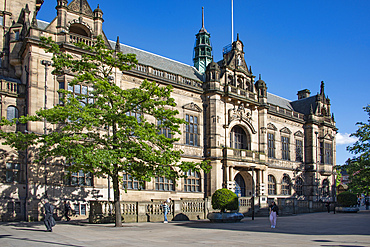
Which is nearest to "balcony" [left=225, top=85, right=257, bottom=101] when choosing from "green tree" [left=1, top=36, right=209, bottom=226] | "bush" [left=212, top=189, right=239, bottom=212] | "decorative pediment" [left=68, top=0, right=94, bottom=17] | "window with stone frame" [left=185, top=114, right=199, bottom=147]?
"window with stone frame" [left=185, top=114, right=199, bottom=147]

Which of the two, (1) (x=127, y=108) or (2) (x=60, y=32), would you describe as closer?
(1) (x=127, y=108)

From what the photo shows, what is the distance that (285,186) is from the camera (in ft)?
154

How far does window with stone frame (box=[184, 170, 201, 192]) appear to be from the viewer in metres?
35.4

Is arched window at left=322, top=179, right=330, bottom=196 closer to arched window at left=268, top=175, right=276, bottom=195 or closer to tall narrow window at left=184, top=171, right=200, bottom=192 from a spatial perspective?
arched window at left=268, top=175, right=276, bottom=195

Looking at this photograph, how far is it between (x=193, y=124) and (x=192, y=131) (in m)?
0.70

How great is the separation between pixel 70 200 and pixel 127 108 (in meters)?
9.27

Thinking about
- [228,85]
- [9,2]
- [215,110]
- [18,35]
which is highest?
[9,2]

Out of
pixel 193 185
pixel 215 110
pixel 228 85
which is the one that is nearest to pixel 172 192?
pixel 193 185

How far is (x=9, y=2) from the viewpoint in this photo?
3241cm

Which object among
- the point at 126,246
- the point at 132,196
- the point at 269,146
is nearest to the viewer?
the point at 126,246

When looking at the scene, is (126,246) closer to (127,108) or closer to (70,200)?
(127,108)

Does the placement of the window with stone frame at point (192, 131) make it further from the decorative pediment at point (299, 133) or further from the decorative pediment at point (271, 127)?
the decorative pediment at point (299, 133)

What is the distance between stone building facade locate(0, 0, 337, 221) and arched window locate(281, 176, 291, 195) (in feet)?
0.41

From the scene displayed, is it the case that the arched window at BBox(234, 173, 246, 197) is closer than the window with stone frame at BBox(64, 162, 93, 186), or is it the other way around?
the window with stone frame at BBox(64, 162, 93, 186)
